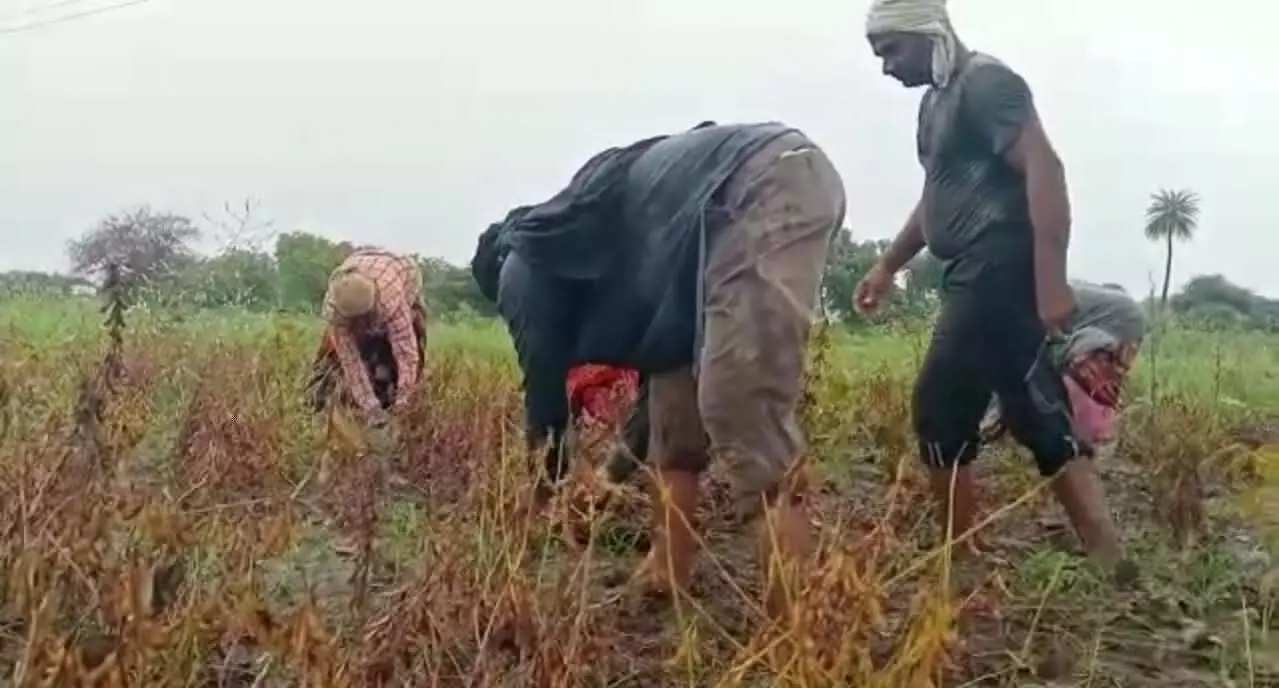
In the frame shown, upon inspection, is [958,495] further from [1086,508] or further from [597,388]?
[597,388]

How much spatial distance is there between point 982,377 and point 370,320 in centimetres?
236

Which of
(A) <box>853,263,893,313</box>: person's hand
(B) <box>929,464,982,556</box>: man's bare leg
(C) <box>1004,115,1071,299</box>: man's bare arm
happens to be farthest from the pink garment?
(C) <box>1004,115,1071,299</box>: man's bare arm

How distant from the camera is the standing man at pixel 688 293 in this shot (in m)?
2.88

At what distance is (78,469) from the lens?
2.20 m

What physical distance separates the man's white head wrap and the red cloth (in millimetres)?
1229

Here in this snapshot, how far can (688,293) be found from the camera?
307 centimetres

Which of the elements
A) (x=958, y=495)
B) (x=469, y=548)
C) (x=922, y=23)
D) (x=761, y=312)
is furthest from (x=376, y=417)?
(x=469, y=548)

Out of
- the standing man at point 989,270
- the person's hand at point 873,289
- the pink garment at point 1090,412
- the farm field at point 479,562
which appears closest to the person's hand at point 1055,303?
the standing man at point 989,270

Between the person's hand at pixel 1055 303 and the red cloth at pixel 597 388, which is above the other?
the person's hand at pixel 1055 303

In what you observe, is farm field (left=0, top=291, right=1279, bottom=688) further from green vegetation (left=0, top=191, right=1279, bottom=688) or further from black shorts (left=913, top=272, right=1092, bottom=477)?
black shorts (left=913, top=272, right=1092, bottom=477)

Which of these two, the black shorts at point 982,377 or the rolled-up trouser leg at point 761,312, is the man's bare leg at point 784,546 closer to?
the rolled-up trouser leg at point 761,312

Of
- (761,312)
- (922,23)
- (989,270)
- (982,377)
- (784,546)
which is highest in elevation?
(922,23)

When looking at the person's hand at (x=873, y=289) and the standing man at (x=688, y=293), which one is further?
the person's hand at (x=873, y=289)

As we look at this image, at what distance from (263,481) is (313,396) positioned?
71 cm
